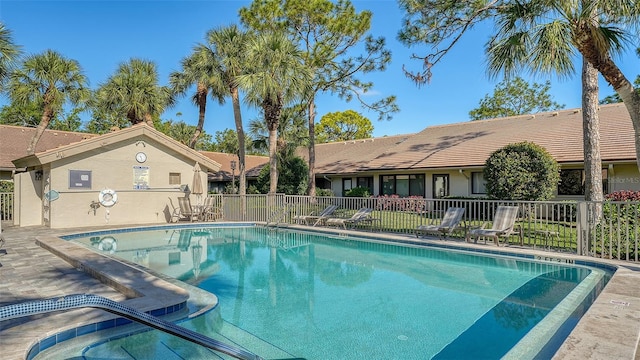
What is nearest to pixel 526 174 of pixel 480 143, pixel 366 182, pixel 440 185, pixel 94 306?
pixel 480 143

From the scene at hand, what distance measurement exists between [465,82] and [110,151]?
23.2 meters

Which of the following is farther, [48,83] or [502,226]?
[48,83]

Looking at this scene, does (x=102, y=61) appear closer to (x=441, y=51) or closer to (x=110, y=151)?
(x=110, y=151)

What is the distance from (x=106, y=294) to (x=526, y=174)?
1481 centimetres

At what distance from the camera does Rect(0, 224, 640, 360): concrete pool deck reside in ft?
12.0

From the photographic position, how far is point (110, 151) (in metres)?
16.1

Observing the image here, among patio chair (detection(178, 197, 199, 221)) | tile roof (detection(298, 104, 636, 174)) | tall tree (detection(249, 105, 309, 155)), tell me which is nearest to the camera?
tile roof (detection(298, 104, 636, 174))

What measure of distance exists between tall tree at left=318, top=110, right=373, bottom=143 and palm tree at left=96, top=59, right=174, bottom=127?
29.8 meters

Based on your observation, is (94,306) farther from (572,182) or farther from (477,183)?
(477,183)

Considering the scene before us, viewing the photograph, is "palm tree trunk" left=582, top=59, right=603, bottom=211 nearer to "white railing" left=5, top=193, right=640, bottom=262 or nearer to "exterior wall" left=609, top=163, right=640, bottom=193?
"white railing" left=5, top=193, right=640, bottom=262

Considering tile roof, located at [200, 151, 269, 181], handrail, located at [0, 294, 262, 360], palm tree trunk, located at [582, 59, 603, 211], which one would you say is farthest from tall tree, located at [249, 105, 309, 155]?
handrail, located at [0, 294, 262, 360]

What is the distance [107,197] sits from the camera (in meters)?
15.9

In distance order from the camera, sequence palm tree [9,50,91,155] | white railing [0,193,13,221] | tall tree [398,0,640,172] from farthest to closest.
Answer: palm tree [9,50,91,155] → white railing [0,193,13,221] → tall tree [398,0,640,172]

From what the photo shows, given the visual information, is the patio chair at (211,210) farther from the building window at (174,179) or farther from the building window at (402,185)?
the building window at (402,185)
